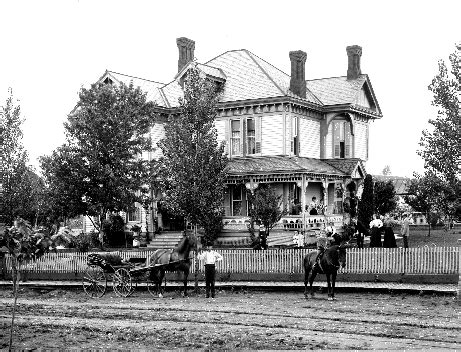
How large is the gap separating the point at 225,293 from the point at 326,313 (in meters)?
6.82

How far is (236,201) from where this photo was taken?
42719 mm

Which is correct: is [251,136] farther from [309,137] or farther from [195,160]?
[195,160]

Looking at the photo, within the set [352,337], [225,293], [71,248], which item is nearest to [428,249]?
[225,293]

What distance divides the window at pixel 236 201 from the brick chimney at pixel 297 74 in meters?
6.78

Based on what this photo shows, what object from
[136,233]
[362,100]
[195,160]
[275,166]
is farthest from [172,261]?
[362,100]

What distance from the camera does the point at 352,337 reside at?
1559 cm

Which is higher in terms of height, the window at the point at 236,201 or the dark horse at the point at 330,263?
the window at the point at 236,201

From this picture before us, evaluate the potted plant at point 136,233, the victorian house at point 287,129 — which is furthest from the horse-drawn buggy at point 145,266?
the potted plant at point 136,233

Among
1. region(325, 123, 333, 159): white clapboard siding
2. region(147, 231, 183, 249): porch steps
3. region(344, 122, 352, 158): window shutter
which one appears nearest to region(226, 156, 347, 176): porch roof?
region(325, 123, 333, 159): white clapboard siding

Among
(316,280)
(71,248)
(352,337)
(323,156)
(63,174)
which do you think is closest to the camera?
(352,337)

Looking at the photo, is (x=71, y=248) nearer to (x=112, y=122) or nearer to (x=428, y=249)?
(x=112, y=122)

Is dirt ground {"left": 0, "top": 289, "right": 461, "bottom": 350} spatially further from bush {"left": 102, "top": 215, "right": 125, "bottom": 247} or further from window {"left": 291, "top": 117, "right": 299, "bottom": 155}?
bush {"left": 102, "top": 215, "right": 125, "bottom": 247}

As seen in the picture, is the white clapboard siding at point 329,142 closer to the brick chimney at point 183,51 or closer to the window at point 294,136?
the window at point 294,136

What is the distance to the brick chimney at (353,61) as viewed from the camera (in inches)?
1836
